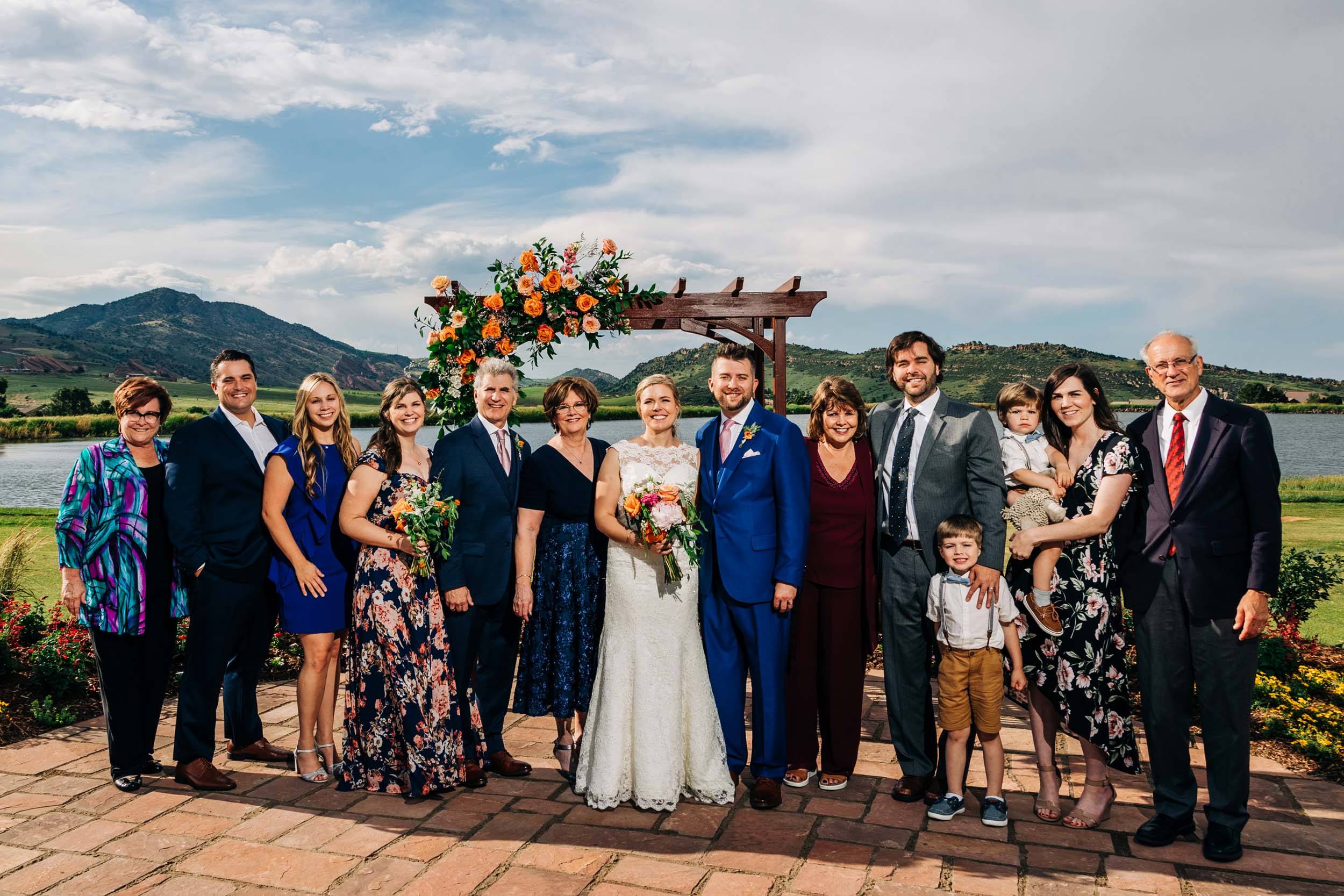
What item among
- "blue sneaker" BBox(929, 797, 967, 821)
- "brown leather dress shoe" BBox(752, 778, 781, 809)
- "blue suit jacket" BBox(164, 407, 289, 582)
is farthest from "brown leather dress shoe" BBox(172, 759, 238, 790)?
"blue sneaker" BBox(929, 797, 967, 821)

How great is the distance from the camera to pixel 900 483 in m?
4.12

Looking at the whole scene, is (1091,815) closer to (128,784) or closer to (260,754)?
(260,754)

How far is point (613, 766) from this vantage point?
3990 mm

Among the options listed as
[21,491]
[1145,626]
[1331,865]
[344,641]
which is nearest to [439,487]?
[344,641]

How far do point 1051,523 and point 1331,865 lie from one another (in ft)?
5.93

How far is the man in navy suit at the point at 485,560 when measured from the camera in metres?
4.29

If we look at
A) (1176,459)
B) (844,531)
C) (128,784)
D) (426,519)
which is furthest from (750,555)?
(128,784)

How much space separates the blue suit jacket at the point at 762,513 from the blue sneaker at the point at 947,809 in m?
1.28

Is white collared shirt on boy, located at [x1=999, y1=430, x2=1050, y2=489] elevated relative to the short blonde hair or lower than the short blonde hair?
lower

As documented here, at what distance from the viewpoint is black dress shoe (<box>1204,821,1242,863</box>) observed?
347 cm

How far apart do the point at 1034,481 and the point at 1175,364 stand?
83cm

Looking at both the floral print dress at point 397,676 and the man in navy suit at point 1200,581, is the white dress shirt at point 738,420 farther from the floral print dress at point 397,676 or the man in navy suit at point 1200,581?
the man in navy suit at point 1200,581

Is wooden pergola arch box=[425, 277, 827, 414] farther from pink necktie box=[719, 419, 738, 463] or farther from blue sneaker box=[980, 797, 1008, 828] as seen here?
blue sneaker box=[980, 797, 1008, 828]

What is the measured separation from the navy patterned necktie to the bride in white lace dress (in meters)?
1.04
